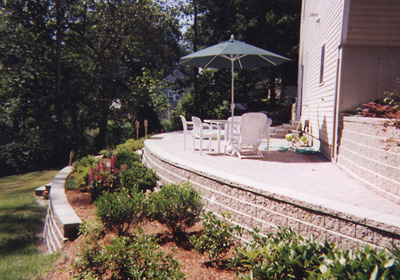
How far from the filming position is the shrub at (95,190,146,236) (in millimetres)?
4074

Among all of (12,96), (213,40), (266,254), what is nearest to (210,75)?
(213,40)

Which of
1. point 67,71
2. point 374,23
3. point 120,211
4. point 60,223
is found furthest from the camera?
point 67,71

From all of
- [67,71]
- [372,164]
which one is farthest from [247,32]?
[372,164]

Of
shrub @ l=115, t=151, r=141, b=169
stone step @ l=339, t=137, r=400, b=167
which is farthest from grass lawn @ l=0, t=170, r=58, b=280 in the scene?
stone step @ l=339, t=137, r=400, b=167

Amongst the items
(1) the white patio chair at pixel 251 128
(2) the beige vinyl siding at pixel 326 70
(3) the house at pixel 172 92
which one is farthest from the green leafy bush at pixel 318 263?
(3) the house at pixel 172 92

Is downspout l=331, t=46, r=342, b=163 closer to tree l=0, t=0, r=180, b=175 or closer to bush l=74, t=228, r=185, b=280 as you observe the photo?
bush l=74, t=228, r=185, b=280

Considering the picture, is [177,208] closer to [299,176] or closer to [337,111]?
[299,176]

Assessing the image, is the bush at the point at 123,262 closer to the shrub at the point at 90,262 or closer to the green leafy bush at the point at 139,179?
the shrub at the point at 90,262

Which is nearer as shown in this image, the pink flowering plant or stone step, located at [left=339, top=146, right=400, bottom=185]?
stone step, located at [left=339, top=146, right=400, bottom=185]

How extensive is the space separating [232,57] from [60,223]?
18.0 feet

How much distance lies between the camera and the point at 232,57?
7.88 metres

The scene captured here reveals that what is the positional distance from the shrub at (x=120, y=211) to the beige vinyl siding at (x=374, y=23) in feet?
16.0

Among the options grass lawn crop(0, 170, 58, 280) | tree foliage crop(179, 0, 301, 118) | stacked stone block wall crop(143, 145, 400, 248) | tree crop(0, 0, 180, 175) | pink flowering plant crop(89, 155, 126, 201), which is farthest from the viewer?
tree foliage crop(179, 0, 301, 118)

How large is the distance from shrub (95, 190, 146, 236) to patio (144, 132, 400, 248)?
1.06m
